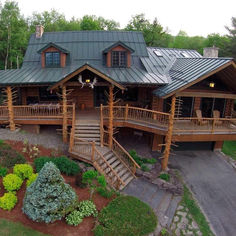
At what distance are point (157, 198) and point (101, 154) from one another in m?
4.03

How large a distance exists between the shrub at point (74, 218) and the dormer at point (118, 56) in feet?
40.2

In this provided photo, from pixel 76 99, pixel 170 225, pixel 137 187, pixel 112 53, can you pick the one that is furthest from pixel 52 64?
pixel 170 225

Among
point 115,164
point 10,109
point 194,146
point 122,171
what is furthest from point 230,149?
point 10,109

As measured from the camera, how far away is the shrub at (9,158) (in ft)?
37.4

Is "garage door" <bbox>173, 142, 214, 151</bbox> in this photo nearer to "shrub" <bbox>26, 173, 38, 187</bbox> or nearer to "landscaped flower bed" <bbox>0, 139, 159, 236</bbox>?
"landscaped flower bed" <bbox>0, 139, 159, 236</bbox>

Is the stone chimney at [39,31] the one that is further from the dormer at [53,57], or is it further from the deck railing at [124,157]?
the deck railing at [124,157]

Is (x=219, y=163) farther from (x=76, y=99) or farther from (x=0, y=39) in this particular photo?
(x=0, y=39)

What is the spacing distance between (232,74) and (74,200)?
12547 mm

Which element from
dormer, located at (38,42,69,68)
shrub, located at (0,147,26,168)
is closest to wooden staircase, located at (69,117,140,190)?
shrub, located at (0,147,26,168)

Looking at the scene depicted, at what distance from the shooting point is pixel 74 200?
349 inches

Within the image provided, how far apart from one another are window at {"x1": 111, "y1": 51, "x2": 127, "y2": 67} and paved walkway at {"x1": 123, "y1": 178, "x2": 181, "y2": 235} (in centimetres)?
972

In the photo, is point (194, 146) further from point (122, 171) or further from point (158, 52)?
point (158, 52)

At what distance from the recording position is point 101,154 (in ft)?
40.6

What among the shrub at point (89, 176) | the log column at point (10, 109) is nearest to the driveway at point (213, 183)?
the shrub at point (89, 176)
